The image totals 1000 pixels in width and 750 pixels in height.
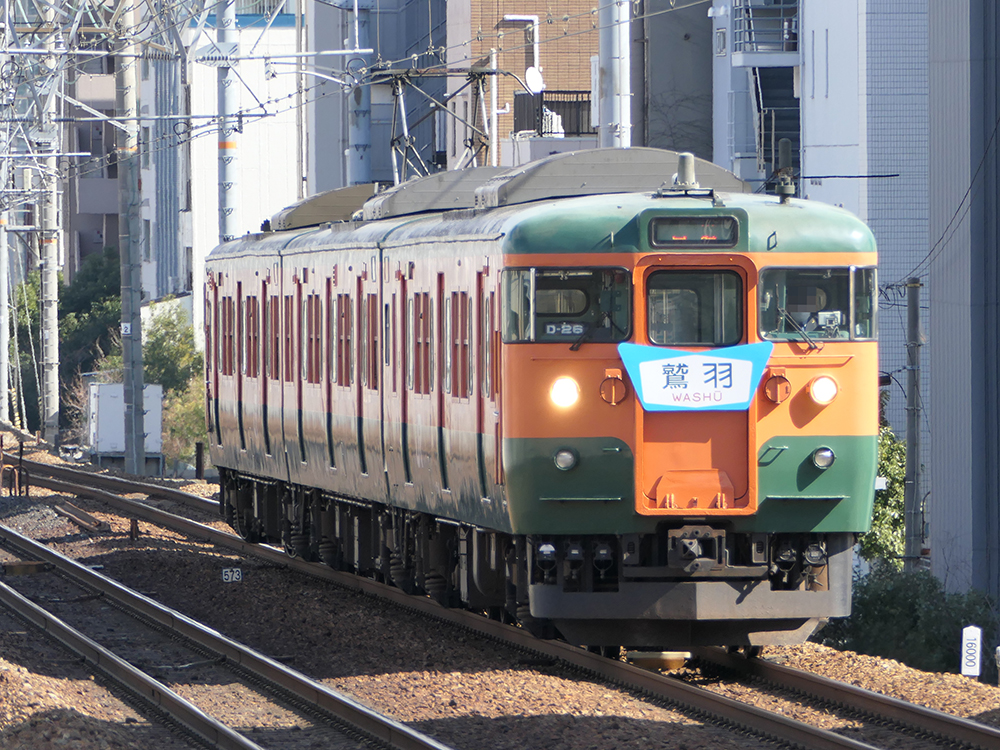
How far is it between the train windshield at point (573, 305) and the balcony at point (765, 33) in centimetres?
2288

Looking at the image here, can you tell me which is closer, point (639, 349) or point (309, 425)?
point (639, 349)

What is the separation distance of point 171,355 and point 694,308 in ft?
171

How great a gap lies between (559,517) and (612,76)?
283 inches

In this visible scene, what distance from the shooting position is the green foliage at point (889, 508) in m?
26.8

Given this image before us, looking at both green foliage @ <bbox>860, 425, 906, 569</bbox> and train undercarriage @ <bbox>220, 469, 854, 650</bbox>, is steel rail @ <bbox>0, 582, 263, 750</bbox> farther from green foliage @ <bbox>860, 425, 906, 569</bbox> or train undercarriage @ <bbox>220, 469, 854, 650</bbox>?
green foliage @ <bbox>860, 425, 906, 569</bbox>

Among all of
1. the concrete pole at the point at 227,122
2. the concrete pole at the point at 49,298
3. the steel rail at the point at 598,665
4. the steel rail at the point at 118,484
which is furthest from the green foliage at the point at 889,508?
the concrete pole at the point at 49,298

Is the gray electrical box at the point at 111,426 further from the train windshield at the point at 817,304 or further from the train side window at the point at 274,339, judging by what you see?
the train windshield at the point at 817,304

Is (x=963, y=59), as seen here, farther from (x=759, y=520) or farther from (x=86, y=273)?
(x=86, y=273)

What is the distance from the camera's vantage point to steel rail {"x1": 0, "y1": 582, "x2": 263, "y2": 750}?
1027cm

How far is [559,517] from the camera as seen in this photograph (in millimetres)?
11461

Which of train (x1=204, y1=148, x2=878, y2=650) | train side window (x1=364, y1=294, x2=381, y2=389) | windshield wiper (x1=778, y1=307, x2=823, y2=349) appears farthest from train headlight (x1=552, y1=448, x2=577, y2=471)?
train side window (x1=364, y1=294, x2=381, y2=389)

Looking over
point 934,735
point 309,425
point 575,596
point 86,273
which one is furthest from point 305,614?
point 86,273

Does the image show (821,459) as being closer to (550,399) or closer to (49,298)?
(550,399)

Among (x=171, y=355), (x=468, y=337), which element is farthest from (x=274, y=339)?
(x=171, y=355)
